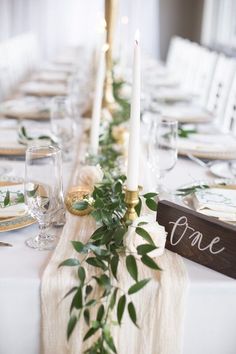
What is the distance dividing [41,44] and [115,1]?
4.39 meters

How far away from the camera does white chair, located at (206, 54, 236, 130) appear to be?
2.60m

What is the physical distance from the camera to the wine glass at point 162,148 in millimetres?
1131

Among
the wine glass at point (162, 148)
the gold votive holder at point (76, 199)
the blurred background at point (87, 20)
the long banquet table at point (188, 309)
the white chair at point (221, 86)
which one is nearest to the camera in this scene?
the long banquet table at point (188, 309)

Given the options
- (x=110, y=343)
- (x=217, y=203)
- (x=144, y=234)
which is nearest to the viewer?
(x=110, y=343)

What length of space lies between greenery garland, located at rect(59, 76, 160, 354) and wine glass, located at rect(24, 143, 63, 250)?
2.0 inches

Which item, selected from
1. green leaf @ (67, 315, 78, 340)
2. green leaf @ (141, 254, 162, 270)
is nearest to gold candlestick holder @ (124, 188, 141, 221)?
green leaf @ (141, 254, 162, 270)

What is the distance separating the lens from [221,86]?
9.34ft

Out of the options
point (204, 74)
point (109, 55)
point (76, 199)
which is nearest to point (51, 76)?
point (204, 74)

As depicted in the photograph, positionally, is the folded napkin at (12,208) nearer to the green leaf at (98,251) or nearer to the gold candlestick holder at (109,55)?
the green leaf at (98,251)

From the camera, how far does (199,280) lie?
2.55ft

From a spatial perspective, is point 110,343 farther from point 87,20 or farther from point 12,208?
point 87,20

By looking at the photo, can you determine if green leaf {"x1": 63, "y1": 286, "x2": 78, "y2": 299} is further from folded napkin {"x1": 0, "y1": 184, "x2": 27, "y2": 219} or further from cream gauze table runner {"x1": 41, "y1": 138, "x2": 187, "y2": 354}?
folded napkin {"x1": 0, "y1": 184, "x2": 27, "y2": 219}

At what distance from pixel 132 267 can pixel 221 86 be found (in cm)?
230

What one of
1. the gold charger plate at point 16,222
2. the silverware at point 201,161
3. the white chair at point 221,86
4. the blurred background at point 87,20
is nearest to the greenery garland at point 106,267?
the gold charger plate at point 16,222
